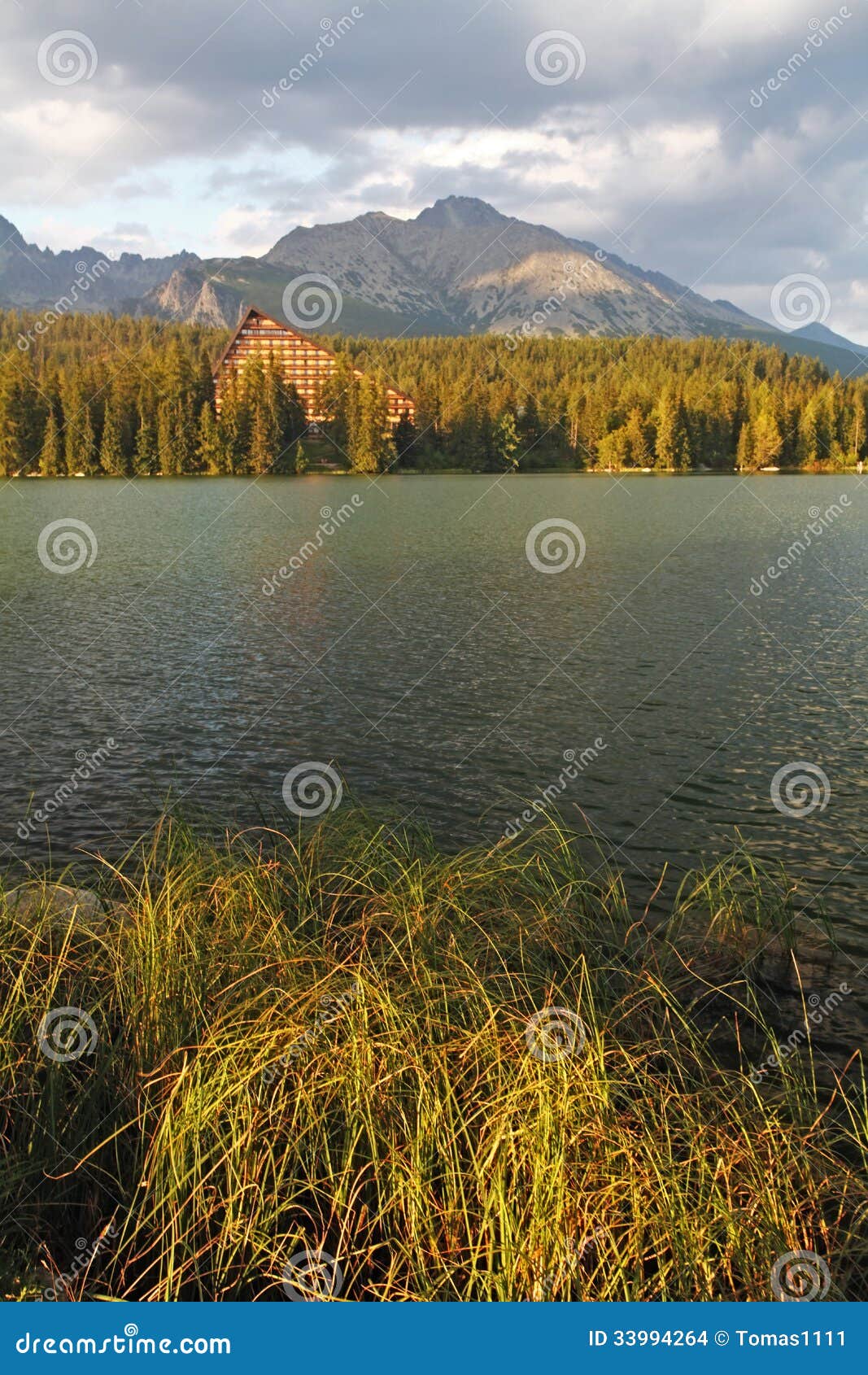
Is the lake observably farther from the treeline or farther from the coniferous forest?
the treeline

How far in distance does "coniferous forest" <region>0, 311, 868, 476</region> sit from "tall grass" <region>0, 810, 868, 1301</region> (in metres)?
121

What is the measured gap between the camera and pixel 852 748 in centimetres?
Result: 1761

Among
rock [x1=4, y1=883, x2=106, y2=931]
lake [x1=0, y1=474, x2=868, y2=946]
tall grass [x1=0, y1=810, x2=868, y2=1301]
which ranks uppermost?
lake [x1=0, y1=474, x2=868, y2=946]

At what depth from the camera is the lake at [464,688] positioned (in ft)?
48.9

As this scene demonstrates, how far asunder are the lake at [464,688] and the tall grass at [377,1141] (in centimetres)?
601

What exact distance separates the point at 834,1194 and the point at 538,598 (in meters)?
29.1

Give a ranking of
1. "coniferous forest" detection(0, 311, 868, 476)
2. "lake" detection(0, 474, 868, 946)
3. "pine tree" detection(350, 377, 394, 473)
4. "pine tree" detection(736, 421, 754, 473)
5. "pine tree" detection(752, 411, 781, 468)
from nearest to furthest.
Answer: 1. "lake" detection(0, 474, 868, 946)
2. "coniferous forest" detection(0, 311, 868, 476)
3. "pine tree" detection(350, 377, 394, 473)
4. "pine tree" detection(752, 411, 781, 468)
5. "pine tree" detection(736, 421, 754, 473)

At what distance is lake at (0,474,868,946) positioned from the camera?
14.9m

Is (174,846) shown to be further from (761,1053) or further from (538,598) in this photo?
(538,598)

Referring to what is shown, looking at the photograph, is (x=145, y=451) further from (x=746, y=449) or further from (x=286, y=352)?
(x=746, y=449)

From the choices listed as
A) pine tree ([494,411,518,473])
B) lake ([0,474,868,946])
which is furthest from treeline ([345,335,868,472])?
lake ([0,474,868,946])

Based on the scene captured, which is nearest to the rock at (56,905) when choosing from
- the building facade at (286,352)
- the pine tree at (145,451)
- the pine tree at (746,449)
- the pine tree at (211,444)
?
the pine tree at (211,444)

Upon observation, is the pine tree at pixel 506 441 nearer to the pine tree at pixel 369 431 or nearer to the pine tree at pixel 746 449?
the pine tree at pixel 369 431

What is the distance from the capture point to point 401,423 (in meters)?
139
